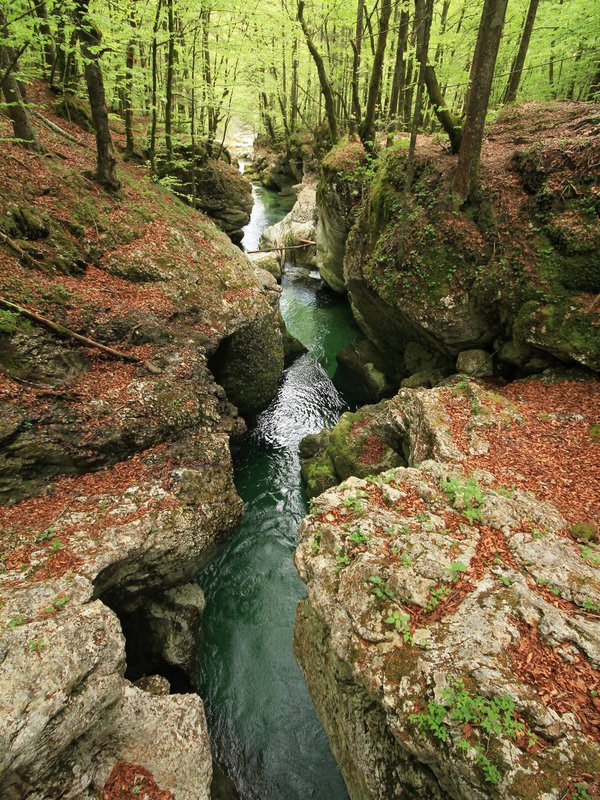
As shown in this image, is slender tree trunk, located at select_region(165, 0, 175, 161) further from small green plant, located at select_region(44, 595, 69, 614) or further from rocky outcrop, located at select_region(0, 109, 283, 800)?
small green plant, located at select_region(44, 595, 69, 614)

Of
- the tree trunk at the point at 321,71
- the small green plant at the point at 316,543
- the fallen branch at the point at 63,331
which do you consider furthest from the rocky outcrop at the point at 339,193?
the small green plant at the point at 316,543

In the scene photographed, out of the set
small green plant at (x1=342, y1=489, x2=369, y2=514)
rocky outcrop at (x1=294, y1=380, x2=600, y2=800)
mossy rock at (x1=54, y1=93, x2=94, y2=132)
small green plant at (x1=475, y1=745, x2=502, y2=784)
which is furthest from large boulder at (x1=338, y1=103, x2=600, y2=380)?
mossy rock at (x1=54, y1=93, x2=94, y2=132)

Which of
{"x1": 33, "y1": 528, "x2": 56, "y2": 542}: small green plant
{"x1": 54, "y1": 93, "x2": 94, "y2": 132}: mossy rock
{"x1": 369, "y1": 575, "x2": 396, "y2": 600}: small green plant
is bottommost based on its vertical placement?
{"x1": 33, "y1": 528, "x2": 56, "y2": 542}: small green plant

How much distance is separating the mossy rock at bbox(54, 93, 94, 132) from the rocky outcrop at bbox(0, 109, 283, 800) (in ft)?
25.1

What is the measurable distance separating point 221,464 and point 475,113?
11153 mm

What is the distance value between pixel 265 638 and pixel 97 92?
14.7 meters

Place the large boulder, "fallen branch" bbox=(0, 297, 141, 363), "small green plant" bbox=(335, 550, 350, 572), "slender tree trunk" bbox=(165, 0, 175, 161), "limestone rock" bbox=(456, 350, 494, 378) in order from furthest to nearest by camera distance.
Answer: "slender tree trunk" bbox=(165, 0, 175, 161) → "limestone rock" bbox=(456, 350, 494, 378) → the large boulder → "fallen branch" bbox=(0, 297, 141, 363) → "small green plant" bbox=(335, 550, 350, 572)

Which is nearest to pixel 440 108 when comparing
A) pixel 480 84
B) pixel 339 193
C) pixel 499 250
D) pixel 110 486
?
pixel 480 84

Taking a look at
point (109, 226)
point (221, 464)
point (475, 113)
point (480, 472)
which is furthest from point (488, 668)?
point (109, 226)

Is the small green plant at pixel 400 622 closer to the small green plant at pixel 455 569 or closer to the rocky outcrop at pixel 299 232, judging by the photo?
the small green plant at pixel 455 569

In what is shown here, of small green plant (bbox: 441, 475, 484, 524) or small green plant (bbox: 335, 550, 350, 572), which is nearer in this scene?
small green plant (bbox: 335, 550, 350, 572)

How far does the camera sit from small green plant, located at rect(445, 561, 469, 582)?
5422 millimetres

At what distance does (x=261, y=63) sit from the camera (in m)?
21.9

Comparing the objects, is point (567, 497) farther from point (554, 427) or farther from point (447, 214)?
point (447, 214)
